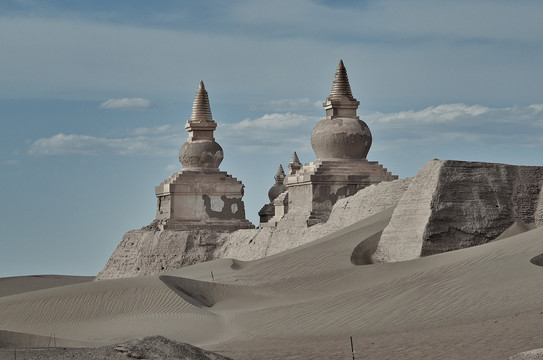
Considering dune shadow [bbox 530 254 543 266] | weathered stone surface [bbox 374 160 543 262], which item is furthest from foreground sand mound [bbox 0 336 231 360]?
weathered stone surface [bbox 374 160 543 262]

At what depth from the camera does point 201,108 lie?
39750mm

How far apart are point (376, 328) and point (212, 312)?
195 inches

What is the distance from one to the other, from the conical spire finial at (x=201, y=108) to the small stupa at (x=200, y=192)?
0.04 m

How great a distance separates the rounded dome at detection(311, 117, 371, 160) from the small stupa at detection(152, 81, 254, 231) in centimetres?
588

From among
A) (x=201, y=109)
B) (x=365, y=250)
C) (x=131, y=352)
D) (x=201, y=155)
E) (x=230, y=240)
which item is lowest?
(x=131, y=352)

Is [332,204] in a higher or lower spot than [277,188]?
lower

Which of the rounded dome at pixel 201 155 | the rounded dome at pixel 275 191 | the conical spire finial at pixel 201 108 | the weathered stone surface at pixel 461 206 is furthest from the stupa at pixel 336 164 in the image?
the rounded dome at pixel 275 191

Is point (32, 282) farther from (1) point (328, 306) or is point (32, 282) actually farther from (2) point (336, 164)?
(1) point (328, 306)

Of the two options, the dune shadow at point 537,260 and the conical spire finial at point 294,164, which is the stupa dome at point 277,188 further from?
the dune shadow at point 537,260

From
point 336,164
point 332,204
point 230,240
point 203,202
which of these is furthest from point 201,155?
point 332,204

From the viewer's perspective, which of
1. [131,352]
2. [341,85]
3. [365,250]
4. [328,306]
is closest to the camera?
[131,352]

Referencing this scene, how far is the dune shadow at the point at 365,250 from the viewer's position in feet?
75.5

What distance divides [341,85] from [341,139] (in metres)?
1.92

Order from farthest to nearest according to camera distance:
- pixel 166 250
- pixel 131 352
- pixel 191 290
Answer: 1. pixel 166 250
2. pixel 191 290
3. pixel 131 352
